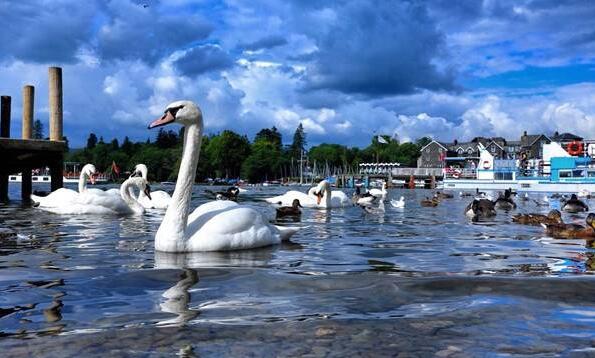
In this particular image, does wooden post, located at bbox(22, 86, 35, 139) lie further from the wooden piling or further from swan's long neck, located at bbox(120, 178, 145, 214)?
swan's long neck, located at bbox(120, 178, 145, 214)

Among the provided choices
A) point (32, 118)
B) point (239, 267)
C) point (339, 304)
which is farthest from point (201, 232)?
point (32, 118)

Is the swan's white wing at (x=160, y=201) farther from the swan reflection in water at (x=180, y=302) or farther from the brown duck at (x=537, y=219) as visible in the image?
the swan reflection in water at (x=180, y=302)

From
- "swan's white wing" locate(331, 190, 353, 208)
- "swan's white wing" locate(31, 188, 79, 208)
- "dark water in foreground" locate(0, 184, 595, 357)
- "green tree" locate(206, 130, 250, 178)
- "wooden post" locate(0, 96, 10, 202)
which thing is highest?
"green tree" locate(206, 130, 250, 178)

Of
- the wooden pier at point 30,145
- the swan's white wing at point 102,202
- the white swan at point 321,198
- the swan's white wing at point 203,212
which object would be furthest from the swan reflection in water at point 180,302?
the wooden pier at point 30,145

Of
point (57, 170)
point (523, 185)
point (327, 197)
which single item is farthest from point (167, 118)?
point (523, 185)

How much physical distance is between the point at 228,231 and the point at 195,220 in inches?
22.6

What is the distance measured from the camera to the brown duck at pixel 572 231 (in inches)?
467

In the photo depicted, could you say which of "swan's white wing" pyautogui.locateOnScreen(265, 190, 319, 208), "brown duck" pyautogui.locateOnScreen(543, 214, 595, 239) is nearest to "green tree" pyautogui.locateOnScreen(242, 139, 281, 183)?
"swan's white wing" pyautogui.locateOnScreen(265, 190, 319, 208)

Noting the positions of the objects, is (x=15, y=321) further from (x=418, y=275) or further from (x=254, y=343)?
(x=418, y=275)

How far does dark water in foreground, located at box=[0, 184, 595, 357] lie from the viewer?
157 inches

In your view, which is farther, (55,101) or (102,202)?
(55,101)

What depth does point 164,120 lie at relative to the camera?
8.71 metres

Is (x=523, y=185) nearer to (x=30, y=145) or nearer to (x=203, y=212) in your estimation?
(x=30, y=145)

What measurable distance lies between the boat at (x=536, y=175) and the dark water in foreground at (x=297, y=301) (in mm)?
59961
